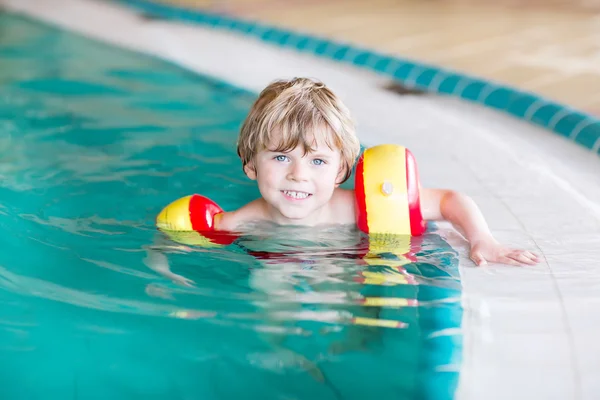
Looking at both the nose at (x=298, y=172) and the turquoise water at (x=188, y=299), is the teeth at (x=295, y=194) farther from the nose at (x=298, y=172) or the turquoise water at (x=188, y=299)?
the turquoise water at (x=188, y=299)

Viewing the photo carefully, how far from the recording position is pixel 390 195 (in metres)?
2.78

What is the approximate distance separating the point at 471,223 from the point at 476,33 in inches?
172

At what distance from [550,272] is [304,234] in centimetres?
86

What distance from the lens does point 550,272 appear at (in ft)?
8.25

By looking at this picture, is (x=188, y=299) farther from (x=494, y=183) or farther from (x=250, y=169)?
(x=494, y=183)

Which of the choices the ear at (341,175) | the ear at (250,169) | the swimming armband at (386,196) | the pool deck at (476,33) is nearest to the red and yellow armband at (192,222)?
the swimming armband at (386,196)

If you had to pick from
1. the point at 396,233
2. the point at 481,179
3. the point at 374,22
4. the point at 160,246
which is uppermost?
the point at 374,22

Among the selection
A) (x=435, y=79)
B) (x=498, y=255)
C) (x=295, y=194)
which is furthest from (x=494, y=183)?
(x=435, y=79)

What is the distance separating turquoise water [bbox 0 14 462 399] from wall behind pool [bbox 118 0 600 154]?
5.23 feet

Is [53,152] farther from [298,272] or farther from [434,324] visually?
[434,324]

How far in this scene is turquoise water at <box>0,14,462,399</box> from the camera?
2039mm

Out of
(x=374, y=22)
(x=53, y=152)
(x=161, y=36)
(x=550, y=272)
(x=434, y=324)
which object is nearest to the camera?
(x=434, y=324)

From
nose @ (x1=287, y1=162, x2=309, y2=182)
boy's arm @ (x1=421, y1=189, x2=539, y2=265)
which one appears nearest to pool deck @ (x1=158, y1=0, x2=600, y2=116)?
boy's arm @ (x1=421, y1=189, x2=539, y2=265)

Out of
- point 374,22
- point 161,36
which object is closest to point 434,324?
point 161,36
